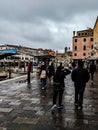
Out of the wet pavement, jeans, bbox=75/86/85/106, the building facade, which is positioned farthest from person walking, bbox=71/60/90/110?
the building facade

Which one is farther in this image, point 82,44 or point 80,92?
point 82,44

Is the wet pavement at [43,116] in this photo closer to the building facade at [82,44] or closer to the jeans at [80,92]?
the jeans at [80,92]

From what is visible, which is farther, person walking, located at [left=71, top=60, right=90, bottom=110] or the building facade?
the building facade

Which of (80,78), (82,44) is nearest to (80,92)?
(80,78)

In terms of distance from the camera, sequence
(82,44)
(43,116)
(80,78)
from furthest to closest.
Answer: (82,44) < (80,78) < (43,116)

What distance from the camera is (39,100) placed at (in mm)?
9422

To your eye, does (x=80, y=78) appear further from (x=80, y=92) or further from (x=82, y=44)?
(x=82, y=44)

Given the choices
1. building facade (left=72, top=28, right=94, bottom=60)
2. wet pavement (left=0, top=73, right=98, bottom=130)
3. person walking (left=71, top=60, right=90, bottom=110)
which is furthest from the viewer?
building facade (left=72, top=28, right=94, bottom=60)

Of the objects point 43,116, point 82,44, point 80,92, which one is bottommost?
point 43,116

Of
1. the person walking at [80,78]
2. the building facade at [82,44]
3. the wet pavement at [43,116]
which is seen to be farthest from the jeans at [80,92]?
the building facade at [82,44]

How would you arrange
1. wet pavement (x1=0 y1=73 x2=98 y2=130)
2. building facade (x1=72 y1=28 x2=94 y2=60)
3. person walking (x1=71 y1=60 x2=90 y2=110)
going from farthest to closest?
building facade (x1=72 y1=28 x2=94 y2=60), person walking (x1=71 y1=60 x2=90 y2=110), wet pavement (x1=0 y1=73 x2=98 y2=130)

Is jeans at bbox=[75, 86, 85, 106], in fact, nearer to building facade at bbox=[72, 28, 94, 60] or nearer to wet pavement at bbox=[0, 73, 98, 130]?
wet pavement at bbox=[0, 73, 98, 130]

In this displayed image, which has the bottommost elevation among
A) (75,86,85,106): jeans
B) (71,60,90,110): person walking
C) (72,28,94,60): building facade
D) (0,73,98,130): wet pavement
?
(0,73,98,130): wet pavement

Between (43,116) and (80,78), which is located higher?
(80,78)
